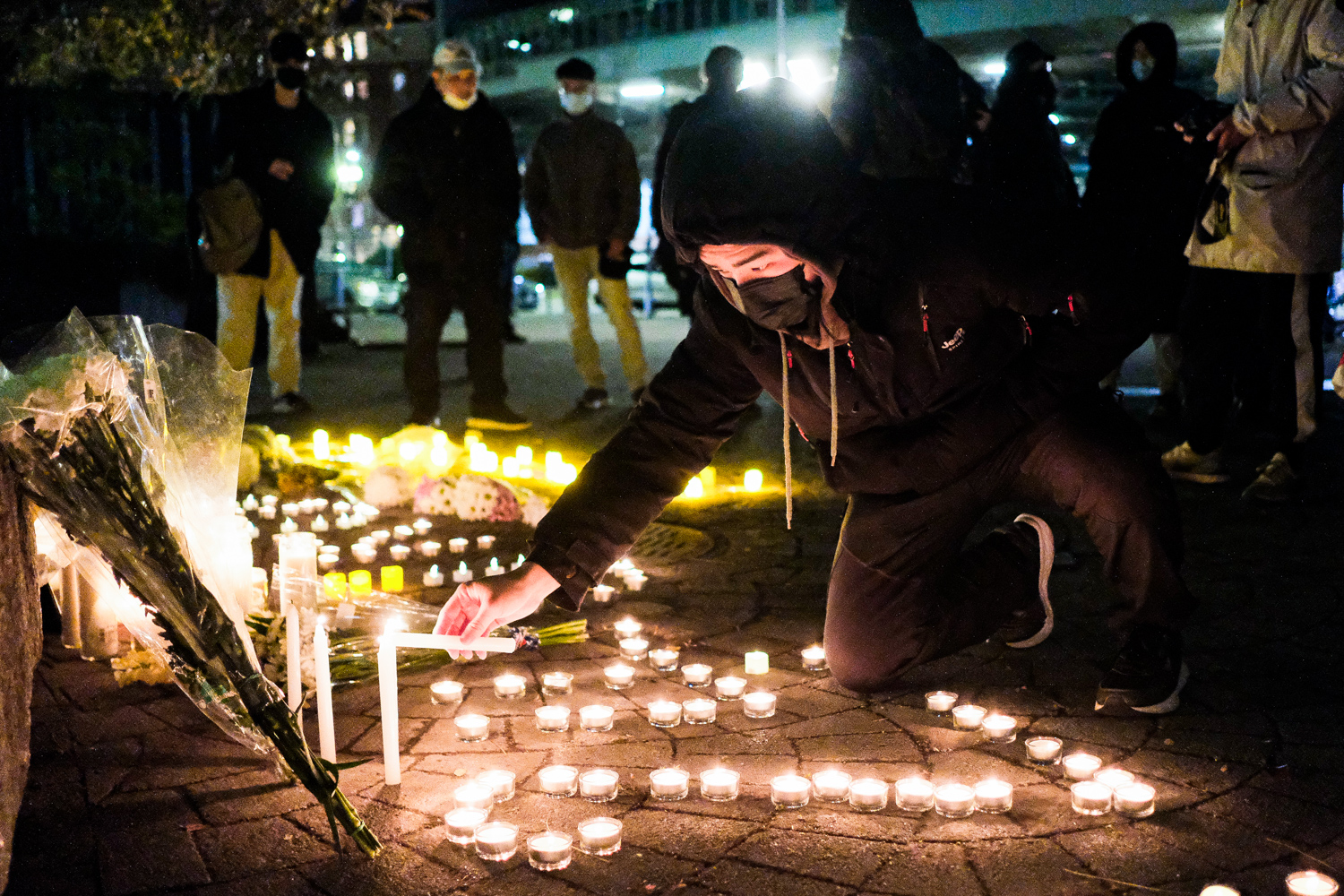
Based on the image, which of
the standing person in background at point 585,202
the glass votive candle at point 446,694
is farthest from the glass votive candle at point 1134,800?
the standing person in background at point 585,202

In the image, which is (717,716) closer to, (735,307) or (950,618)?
(950,618)

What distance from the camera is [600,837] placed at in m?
2.69

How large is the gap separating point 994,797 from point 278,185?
732 cm

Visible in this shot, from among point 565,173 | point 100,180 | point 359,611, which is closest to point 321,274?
point 100,180

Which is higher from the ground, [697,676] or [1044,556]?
[1044,556]

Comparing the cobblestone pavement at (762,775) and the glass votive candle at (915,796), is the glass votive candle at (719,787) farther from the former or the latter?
the glass votive candle at (915,796)

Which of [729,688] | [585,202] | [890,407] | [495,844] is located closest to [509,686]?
[729,688]

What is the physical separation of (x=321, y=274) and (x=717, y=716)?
16883 mm

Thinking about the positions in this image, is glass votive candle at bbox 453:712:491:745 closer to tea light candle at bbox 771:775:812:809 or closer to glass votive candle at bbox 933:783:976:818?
tea light candle at bbox 771:775:812:809

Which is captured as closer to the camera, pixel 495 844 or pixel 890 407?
pixel 495 844

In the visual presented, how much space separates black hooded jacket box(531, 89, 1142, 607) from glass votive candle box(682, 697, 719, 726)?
1.98 feet

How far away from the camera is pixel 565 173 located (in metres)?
8.74

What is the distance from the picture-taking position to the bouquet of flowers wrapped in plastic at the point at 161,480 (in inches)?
102

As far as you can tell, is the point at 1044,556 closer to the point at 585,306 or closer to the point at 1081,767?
the point at 1081,767
